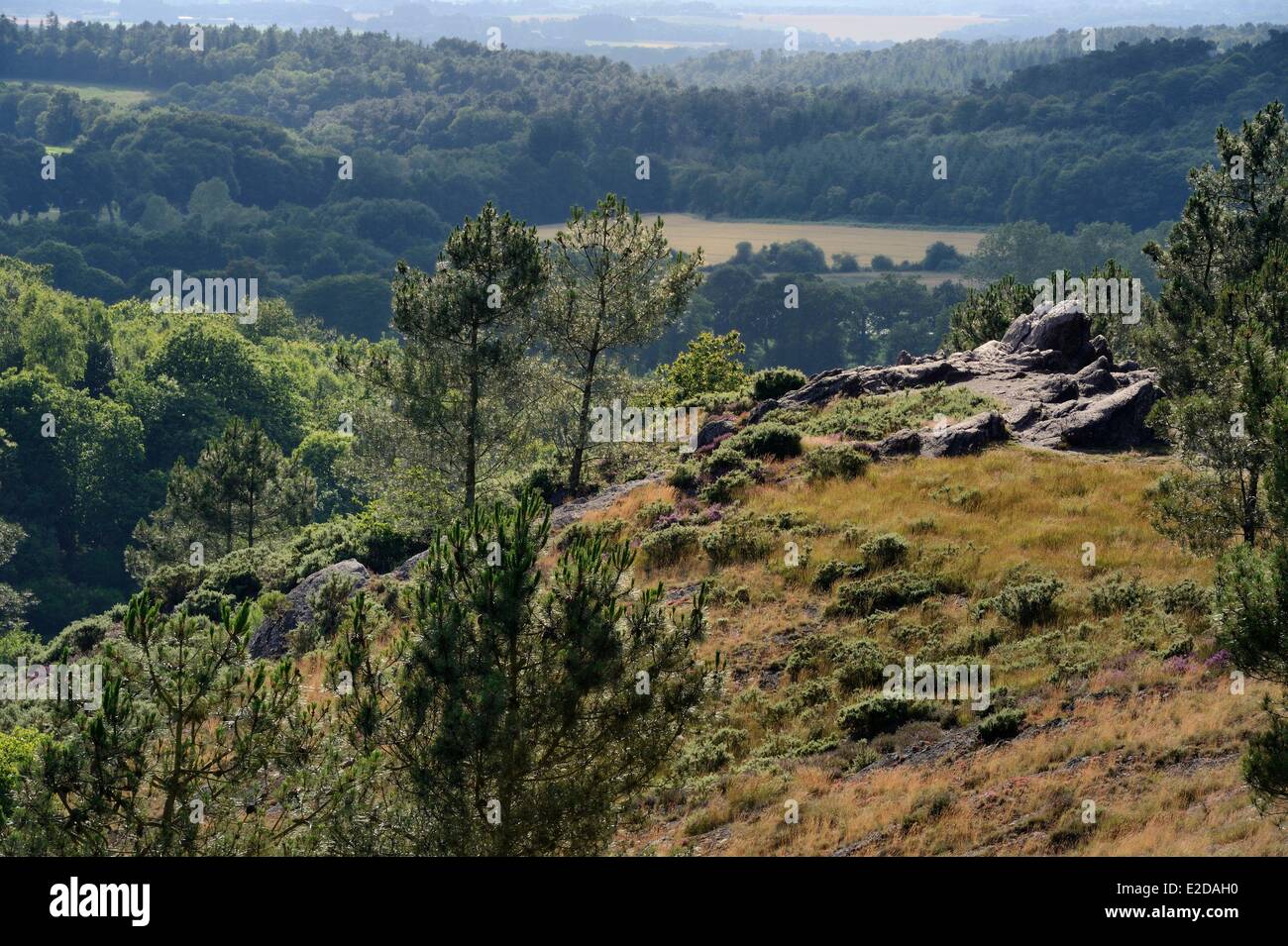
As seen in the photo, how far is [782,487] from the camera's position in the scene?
4362 cm

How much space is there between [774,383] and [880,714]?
1257 inches

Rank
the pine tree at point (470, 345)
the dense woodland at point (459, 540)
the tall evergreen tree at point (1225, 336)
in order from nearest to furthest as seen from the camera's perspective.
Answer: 1. the dense woodland at point (459, 540)
2. the tall evergreen tree at point (1225, 336)
3. the pine tree at point (470, 345)

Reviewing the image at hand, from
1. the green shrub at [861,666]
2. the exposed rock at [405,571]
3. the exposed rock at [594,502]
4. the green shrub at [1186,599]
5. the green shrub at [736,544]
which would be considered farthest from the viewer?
the exposed rock at [594,502]

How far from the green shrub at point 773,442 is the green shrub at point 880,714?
1985cm

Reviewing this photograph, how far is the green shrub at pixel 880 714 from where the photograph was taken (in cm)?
2755

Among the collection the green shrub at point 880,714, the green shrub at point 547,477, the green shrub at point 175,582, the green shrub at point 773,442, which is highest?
the green shrub at point 773,442

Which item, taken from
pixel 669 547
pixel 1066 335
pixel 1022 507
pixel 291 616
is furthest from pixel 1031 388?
pixel 291 616

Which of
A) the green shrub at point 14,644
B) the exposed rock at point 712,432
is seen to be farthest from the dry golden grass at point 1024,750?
the green shrub at point 14,644

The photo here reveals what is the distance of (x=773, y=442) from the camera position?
47438 mm

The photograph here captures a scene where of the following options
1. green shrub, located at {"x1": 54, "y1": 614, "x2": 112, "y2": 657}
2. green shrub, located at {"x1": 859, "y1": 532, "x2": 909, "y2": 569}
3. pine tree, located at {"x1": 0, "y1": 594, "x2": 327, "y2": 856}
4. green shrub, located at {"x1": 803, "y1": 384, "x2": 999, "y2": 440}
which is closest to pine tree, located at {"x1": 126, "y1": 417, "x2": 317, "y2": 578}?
green shrub, located at {"x1": 54, "y1": 614, "x2": 112, "y2": 657}

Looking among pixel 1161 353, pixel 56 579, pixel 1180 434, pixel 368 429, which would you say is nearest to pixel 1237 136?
pixel 1161 353

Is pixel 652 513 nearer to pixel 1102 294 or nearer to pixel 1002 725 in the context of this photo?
pixel 1002 725
